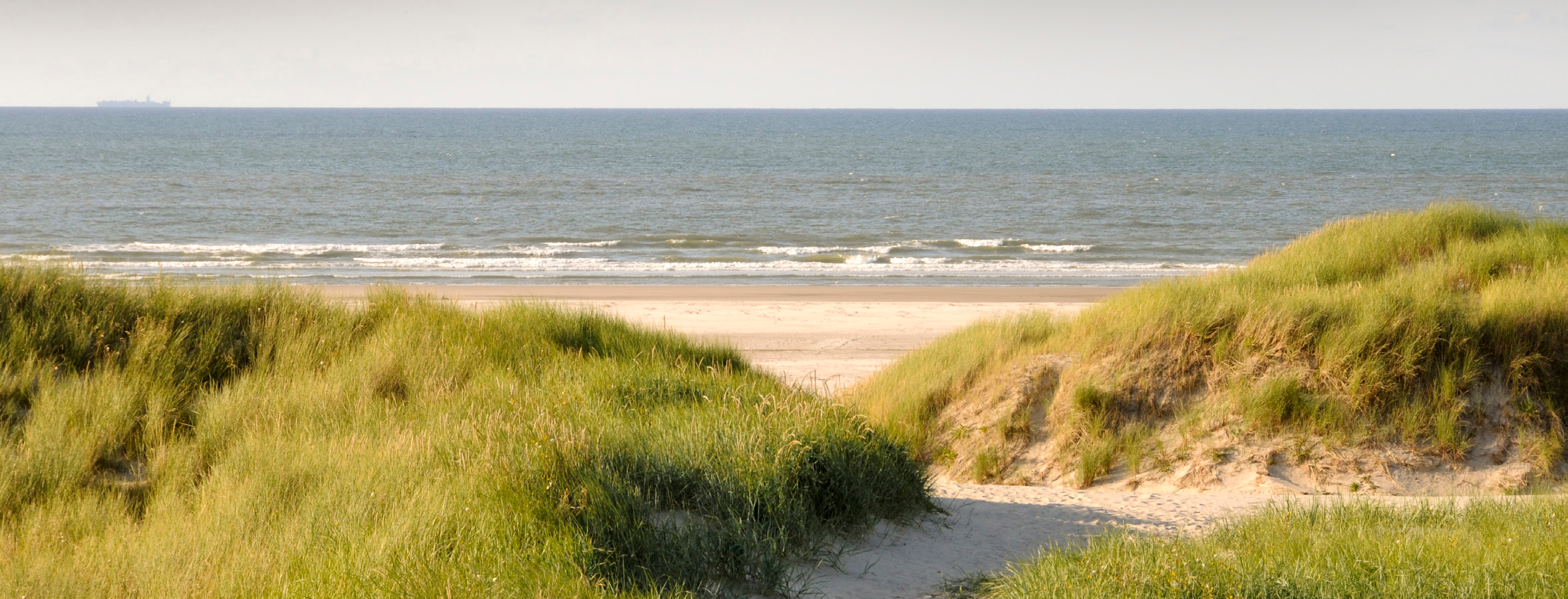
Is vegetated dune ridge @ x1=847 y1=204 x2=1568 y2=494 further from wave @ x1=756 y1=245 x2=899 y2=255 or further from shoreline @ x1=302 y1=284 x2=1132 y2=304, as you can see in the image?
wave @ x1=756 y1=245 x2=899 y2=255

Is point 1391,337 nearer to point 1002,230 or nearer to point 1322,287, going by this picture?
point 1322,287

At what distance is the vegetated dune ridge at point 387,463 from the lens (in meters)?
4.14

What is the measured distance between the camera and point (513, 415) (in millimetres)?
5523

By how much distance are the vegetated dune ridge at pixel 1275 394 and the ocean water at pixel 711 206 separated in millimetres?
6736

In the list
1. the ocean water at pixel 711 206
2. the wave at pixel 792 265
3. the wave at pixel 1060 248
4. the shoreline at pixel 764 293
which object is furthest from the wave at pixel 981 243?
the shoreline at pixel 764 293

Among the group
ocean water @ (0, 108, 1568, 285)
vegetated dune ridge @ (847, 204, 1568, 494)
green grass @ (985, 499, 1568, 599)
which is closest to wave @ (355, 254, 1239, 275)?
ocean water @ (0, 108, 1568, 285)

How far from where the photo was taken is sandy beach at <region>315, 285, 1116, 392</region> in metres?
14.2

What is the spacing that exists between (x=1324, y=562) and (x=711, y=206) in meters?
36.8

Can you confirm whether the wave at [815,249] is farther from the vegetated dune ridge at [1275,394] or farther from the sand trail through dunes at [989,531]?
the sand trail through dunes at [989,531]

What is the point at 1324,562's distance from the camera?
411 cm

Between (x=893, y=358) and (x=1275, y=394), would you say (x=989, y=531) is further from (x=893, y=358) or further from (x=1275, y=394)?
(x=893, y=358)

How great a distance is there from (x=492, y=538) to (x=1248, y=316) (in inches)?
255

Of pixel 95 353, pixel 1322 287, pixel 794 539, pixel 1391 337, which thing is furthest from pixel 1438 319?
pixel 95 353

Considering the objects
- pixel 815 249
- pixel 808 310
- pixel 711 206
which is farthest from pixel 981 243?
pixel 711 206
